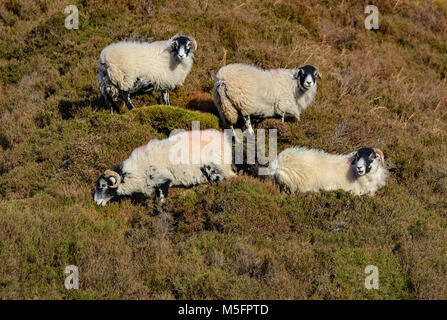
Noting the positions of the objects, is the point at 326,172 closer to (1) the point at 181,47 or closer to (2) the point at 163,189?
(2) the point at 163,189

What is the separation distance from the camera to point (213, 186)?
792 centimetres

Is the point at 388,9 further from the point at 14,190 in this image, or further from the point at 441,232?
the point at 14,190

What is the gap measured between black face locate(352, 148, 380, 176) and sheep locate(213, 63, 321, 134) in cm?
271

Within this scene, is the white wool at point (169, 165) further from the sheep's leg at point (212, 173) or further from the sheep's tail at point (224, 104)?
the sheep's tail at point (224, 104)

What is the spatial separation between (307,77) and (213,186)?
385cm

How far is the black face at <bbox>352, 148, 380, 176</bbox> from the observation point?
25.9 feet

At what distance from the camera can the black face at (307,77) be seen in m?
10.1

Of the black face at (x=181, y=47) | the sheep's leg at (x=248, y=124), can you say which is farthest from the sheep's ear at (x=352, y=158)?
the black face at (x=181, y=47)

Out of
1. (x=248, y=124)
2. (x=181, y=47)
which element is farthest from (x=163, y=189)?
(x=181, y=47)

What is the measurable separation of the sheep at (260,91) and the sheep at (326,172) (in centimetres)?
209

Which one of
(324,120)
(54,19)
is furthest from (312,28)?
(54,19)

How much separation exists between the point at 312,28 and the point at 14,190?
12867 millimetres

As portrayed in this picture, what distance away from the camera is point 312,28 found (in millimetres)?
17453
